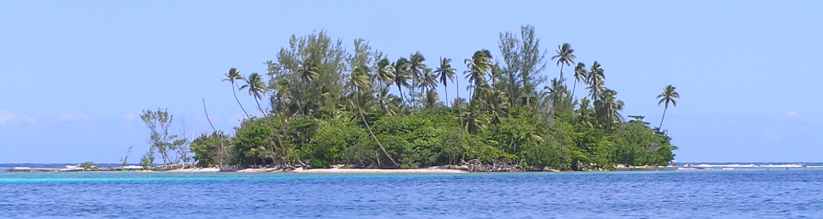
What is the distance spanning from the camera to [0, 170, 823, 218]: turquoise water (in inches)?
1965

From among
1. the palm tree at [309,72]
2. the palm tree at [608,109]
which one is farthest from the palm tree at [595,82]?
the palm tree at [309,72]

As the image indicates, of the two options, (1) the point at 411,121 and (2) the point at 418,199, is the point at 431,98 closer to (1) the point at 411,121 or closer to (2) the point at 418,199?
(1) the point at 411,121

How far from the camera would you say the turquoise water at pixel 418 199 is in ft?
164

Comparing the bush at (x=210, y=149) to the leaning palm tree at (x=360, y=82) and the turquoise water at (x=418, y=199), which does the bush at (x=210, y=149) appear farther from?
the turquoise water at (x=418, y=199)

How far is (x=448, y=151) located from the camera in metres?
102

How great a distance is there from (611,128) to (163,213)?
73048 mm

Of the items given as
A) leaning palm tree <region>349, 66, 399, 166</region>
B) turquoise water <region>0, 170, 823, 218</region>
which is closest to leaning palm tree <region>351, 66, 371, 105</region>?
leaning palm tree <region>349, 66, 399, 166</region>

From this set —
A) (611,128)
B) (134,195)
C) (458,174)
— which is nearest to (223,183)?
(134,195)

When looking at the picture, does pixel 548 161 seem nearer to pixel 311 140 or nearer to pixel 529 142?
pixel 529 142

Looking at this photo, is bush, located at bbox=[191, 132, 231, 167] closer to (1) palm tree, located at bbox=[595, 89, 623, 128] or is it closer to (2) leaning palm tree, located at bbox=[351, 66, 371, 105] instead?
(2) leaning palm tree, located at bbox=[351, 66, 371, 105]

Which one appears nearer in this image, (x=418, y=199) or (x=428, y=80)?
(x=418, y=199)

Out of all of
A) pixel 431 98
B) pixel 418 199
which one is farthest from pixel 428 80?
pixel 418 199

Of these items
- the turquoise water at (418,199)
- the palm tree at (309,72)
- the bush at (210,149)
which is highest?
the palm tree at (309,72)

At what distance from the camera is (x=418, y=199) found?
59.5m
